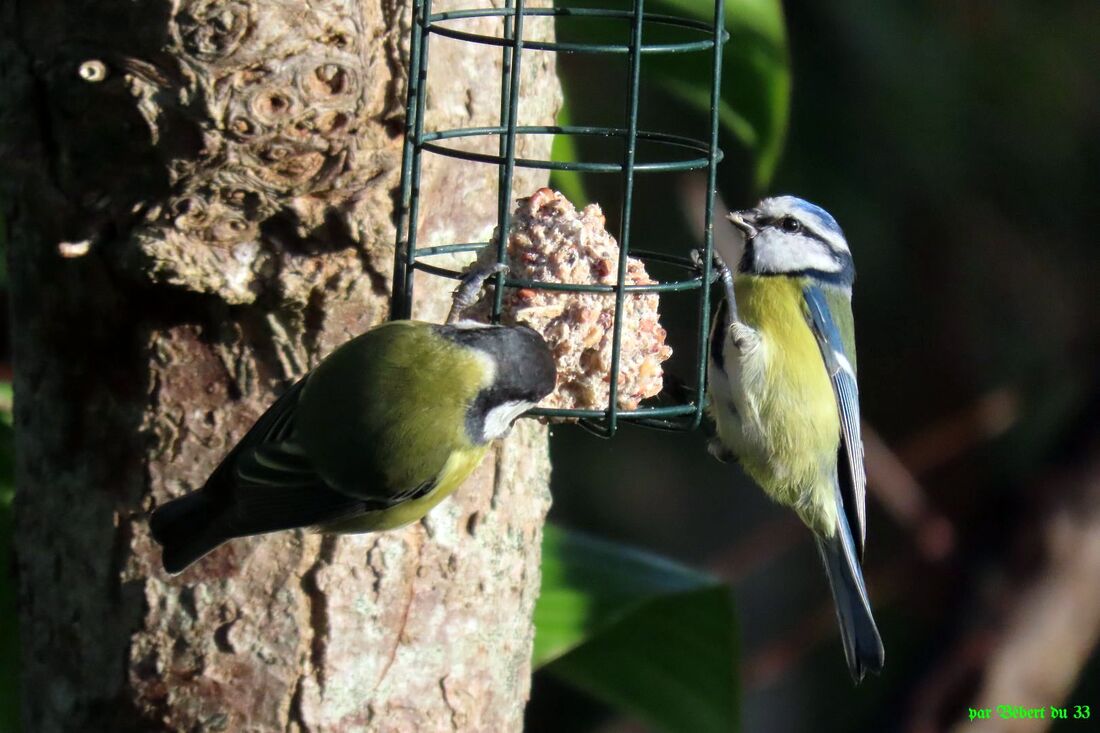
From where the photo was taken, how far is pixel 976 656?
4.06 m

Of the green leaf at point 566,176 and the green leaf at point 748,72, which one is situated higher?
the green leaf at point 748,72

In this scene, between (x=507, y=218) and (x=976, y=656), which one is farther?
(x=976, y=656)

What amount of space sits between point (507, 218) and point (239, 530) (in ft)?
1.95

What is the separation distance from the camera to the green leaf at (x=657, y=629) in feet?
8.93

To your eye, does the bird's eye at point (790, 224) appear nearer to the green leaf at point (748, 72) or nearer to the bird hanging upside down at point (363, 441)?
the green leaf at point (748, 72)

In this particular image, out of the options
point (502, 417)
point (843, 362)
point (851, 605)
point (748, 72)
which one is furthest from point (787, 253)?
point (502, 417)

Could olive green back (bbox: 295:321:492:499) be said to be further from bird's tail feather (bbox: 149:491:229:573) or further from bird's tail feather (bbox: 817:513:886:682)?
bird's tail feather (bbox: 817:513:886:682)

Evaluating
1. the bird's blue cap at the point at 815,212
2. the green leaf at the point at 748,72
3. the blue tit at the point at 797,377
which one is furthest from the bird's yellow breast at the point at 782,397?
the green leaf at the point at 748,72

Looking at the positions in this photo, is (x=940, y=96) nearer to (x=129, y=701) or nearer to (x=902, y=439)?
(x=902, y=439)

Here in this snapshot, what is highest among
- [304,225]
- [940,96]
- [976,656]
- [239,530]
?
[940,96]

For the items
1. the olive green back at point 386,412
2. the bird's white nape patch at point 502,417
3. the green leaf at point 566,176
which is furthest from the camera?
the green leaf at point 566,176

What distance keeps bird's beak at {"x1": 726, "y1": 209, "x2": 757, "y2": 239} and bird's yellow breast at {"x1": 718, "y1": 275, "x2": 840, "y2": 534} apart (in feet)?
0.32

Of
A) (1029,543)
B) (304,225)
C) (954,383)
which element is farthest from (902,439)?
(304,225)

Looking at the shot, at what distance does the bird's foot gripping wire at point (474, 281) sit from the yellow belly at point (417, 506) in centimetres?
22
